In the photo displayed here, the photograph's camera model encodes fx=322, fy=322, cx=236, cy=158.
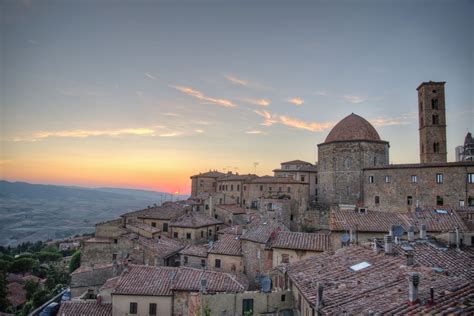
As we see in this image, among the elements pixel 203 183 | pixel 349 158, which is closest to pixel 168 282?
pixel 349 158

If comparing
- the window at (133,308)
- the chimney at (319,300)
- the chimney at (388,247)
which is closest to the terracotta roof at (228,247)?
the window at (133,308)

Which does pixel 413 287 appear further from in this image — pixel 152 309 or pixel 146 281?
pixel 146 281

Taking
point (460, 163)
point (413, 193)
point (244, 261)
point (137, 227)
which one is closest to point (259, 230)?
point (244, 261)

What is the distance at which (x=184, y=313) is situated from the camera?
19.7 meters

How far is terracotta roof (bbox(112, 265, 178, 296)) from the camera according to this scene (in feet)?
64.9

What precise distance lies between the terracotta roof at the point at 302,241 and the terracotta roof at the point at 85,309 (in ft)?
38.4

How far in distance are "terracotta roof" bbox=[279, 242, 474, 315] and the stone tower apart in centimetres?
3647

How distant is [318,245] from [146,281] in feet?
38.0

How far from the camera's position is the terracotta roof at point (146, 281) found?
64.9ft

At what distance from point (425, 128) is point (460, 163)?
1347cm

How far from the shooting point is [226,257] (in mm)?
27172

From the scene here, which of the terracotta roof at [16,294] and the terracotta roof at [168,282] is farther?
the terracotta roof at [16,294]

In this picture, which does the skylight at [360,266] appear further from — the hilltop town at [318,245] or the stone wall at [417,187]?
the stone wall at [417,187]

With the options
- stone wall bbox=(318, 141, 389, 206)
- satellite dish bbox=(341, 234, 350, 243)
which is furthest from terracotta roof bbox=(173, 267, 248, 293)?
stone wall bbox=(318, 141, 389, 206)
